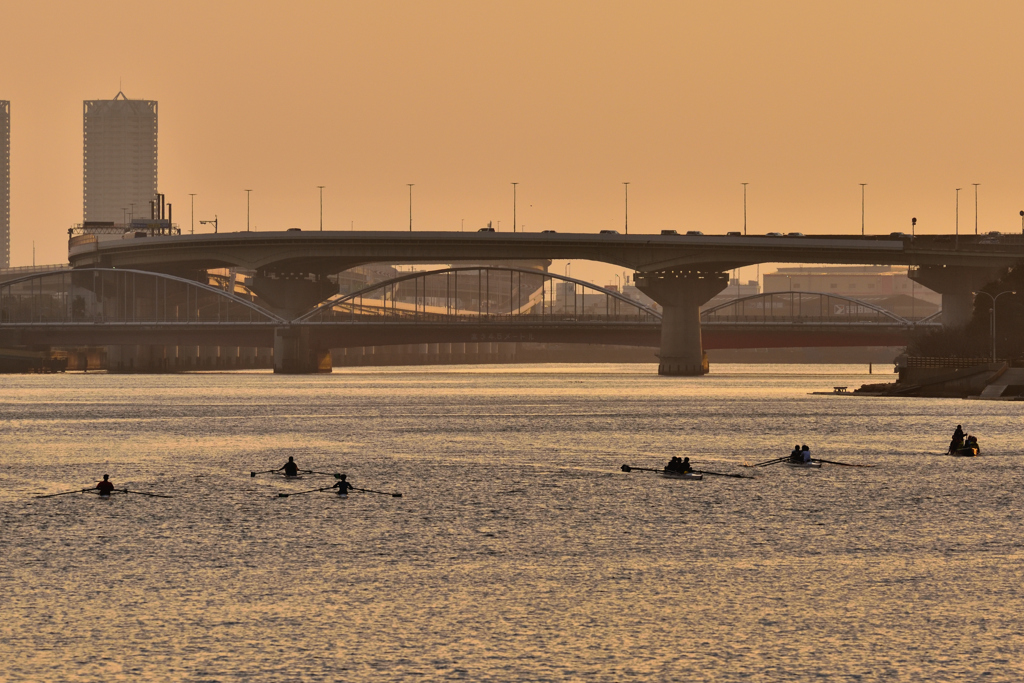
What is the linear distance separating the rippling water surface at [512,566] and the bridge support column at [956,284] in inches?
5121

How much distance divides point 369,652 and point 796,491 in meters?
28.7

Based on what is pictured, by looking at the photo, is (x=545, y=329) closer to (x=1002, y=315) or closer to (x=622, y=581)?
(x=1002, y=315)

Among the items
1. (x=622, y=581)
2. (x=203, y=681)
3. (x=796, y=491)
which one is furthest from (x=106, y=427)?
(x=203, y=681)

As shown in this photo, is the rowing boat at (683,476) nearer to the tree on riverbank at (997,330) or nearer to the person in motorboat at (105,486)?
the person in motorboat at (105,486)

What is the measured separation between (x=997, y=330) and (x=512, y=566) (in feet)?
411

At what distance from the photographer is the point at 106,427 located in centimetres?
9006

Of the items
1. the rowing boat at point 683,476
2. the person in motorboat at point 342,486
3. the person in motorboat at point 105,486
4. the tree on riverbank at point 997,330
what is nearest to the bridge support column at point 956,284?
the tree on riverbank at point 997,330

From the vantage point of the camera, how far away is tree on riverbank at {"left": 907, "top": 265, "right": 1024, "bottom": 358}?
476 ft

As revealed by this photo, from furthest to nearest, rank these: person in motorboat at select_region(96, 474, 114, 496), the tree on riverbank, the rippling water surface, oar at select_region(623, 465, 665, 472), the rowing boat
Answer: the tree on riverbank, oar at select_region(623, 465, 665, 472), the rowing boat, person in motorboat at select_region(96, 474, 114, 496), the rippling water surface

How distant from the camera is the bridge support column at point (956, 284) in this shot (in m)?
196

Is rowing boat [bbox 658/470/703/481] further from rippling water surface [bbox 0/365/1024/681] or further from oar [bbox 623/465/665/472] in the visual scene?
oar [bbox 623/465/665/472]

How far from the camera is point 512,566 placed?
3281 centimetres

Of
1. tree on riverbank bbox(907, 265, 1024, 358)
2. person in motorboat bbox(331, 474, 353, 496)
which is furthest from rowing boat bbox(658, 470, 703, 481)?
tree on riverbank bbox(907, 265, 1024, 358)

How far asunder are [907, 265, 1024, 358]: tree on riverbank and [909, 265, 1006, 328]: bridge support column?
96.5 ft
